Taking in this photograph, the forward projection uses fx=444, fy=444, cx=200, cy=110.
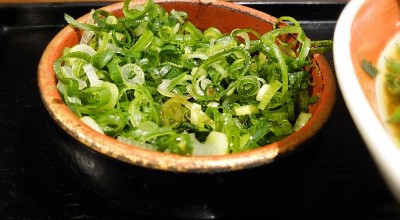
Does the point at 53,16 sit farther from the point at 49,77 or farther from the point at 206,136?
the point at 206,136

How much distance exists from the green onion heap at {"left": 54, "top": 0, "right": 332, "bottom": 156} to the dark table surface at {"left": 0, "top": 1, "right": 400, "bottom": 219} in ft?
0.47

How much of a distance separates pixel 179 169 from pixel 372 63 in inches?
21.8

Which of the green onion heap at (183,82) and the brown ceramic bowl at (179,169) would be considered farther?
the green onion heap at (183,82)

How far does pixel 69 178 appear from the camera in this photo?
1.30m

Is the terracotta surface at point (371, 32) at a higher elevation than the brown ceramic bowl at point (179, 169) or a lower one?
higher

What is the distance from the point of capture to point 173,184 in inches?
38.5

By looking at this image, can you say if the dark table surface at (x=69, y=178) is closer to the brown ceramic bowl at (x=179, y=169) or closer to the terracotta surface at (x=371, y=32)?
the brown ceramic bowl at (x=179, y=169)

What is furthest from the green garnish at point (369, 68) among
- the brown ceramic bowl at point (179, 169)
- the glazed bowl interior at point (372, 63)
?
the brown ceramic bowl at point (179, 169)

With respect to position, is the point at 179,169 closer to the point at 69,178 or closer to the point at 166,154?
the point at 166,154

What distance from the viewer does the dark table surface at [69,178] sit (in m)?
1.21

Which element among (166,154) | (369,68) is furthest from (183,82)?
(369,68)

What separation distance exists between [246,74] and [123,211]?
1.69 ft

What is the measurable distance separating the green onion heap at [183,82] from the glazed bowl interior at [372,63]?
19cm

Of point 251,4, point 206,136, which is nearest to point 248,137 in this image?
point 206,136
